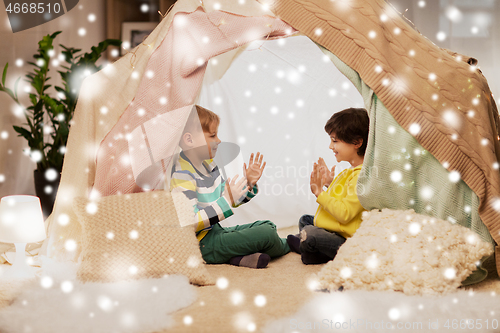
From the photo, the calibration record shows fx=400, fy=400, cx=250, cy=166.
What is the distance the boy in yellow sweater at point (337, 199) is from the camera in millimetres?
1389

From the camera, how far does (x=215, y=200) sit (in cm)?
148

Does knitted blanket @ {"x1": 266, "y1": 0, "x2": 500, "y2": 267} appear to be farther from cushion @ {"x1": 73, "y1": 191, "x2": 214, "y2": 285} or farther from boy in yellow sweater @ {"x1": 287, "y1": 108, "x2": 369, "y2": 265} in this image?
cushion @ {"x1": 73, "y1": 191, "x2": 214, "y2": 285}

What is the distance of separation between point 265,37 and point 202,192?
62 centimetres

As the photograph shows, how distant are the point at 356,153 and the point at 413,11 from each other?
1.27 m

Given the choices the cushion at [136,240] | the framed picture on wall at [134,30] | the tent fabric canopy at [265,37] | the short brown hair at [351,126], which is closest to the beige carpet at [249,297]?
the cushion at [136,240]

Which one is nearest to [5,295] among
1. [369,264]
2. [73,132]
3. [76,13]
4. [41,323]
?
[41,323]

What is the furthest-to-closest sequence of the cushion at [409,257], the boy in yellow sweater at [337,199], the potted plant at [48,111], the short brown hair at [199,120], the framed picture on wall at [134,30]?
the framed picture on wall at [134,30] → the potted plant at [48,111] → the short brown hair at [199,120] → the boy in yellow sweater at [337,199] → the cushion at [409,257]

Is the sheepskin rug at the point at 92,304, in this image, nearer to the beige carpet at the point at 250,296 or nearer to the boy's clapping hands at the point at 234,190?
the beige carpet at the point at 250,296

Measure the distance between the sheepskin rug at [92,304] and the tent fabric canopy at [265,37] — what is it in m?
0.29

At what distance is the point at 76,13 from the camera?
112 inches

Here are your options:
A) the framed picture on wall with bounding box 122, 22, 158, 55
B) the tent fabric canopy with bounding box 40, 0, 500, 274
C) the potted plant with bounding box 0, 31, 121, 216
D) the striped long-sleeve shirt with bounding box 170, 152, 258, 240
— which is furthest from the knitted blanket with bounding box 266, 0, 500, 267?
the framed picture on wall with bounding box 122, 22, 158, 55

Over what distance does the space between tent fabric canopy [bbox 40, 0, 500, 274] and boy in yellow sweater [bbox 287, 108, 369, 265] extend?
31cm

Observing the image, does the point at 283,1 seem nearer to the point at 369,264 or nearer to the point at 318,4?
the point at 318,4

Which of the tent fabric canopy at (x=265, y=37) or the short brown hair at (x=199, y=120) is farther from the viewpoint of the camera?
the short brown hair at (x=199, y=120)
